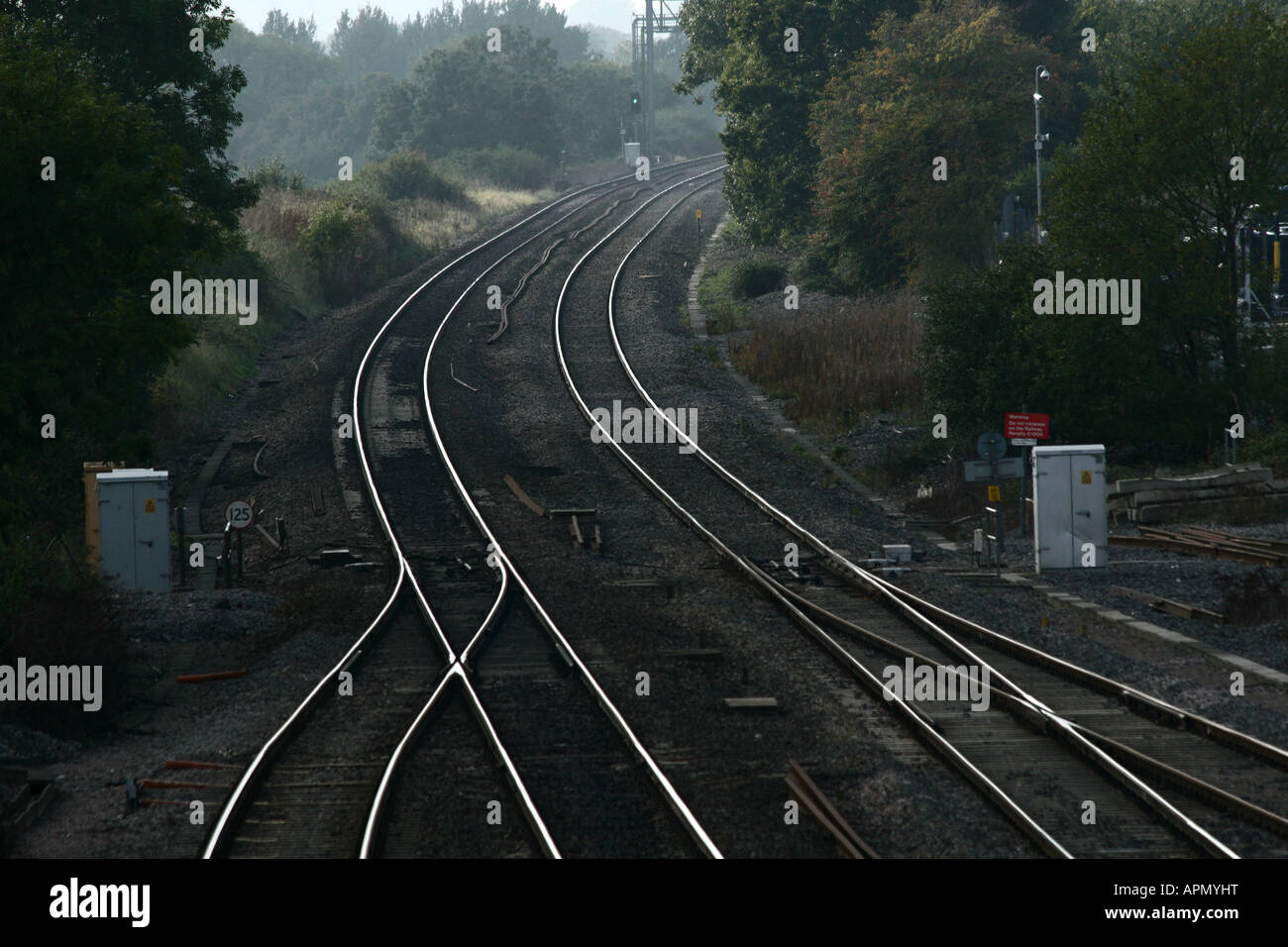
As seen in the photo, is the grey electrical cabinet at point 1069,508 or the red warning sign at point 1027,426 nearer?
the grey electrical cabinet at point 1069,508

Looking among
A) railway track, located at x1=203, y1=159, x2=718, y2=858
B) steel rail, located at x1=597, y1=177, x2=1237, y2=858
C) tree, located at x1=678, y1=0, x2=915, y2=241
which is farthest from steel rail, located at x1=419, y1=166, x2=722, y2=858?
tree, located at x1=678, y1=0, x2=915, y2=241

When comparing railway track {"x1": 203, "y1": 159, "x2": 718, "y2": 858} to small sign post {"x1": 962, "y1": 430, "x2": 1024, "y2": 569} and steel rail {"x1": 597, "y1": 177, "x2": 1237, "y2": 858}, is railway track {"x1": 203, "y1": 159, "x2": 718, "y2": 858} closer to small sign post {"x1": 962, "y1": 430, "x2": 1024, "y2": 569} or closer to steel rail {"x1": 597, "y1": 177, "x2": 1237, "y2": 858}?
steel rail {"x1": 597, "y1": 177, "x2": 1237, "y2": 858}

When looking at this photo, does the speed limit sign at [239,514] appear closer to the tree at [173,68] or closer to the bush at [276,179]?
the tree at [173,68]

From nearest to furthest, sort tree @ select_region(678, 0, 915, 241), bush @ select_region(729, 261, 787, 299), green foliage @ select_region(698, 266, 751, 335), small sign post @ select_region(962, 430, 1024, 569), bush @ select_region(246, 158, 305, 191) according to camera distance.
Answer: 1. small sign post @ select_region(962, 430, 1024, 569)
2. green foliage @ select_region(698, 266, 751, 335)
3. bush @ select_region(729, 261, 787, 299)
4. tree @ select_region(678, 0, 915, 241)
5. bush @ select_region(246, 158, 305, 191)

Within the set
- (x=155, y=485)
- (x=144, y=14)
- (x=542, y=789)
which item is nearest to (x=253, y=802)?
(x=542, y=789)

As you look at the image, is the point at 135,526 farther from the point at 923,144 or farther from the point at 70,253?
the point at 923,144

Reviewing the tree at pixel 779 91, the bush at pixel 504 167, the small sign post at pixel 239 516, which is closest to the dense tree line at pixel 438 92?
the bush at pixel 504 167

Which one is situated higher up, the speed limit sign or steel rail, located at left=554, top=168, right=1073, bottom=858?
the speed limit sign

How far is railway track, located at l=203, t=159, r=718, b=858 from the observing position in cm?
955

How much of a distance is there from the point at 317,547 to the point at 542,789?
431 inches

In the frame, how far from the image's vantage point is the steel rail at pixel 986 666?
9461 millimetres

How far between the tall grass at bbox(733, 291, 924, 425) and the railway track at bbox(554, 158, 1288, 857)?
10687 millimetres

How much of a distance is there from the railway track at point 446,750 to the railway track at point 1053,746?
2.79m
